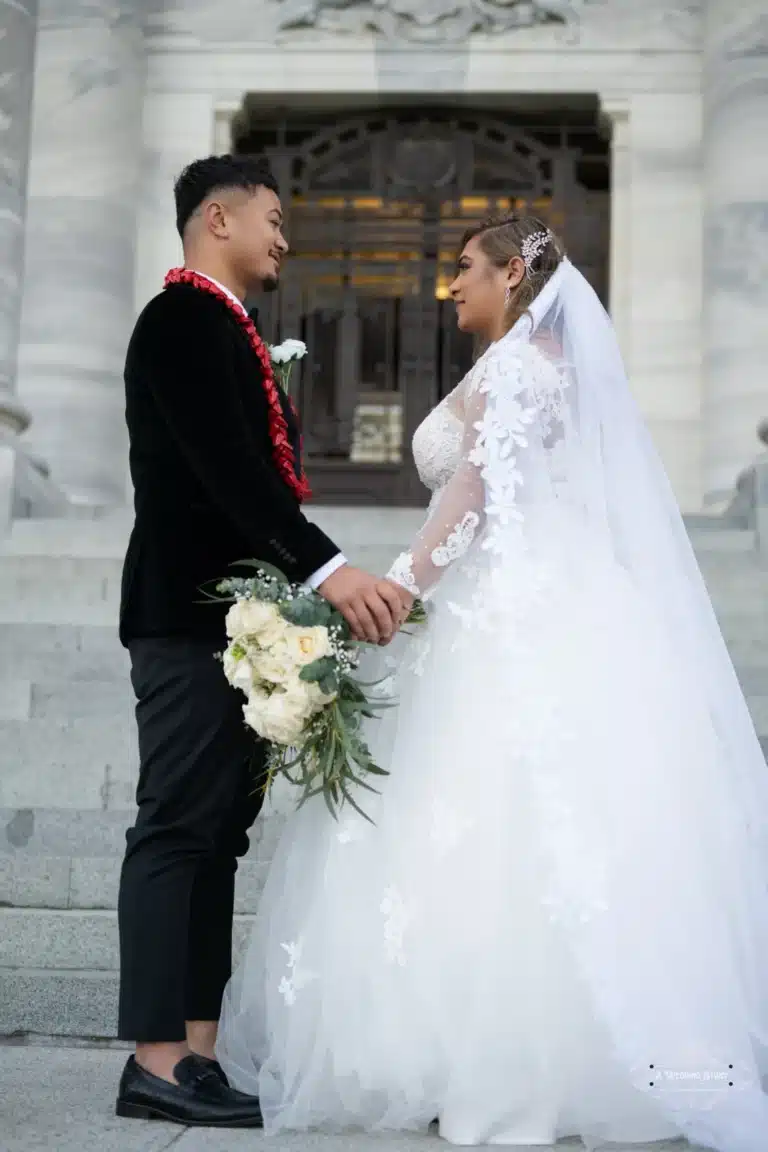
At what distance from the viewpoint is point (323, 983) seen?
3.27 m

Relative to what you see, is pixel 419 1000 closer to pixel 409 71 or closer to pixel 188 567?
pixel 188 567

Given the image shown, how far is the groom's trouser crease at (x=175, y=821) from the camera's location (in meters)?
3.21

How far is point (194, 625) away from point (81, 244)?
7.60m

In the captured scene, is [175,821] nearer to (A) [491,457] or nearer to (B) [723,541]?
A: (A) [491,457]

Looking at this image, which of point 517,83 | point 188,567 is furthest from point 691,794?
point 517,83

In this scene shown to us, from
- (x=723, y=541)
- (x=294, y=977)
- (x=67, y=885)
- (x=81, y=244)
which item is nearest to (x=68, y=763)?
(x=67, y=885)

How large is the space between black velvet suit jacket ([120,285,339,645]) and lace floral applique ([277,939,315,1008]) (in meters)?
0.75

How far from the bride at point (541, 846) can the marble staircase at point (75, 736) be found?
3.52ft

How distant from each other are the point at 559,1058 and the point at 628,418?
1.63 metres

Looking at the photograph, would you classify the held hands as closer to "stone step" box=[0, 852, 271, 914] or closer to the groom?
the groom

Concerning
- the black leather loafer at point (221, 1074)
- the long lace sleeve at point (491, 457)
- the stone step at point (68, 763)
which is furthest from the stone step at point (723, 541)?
the black leather loafer at point (221, 1074)

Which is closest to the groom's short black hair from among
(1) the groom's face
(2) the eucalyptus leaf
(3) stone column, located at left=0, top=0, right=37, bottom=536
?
(1) the groom's face

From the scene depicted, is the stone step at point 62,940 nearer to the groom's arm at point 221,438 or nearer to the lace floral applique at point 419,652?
the lace floral applique at point 419,652

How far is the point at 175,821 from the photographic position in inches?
128
